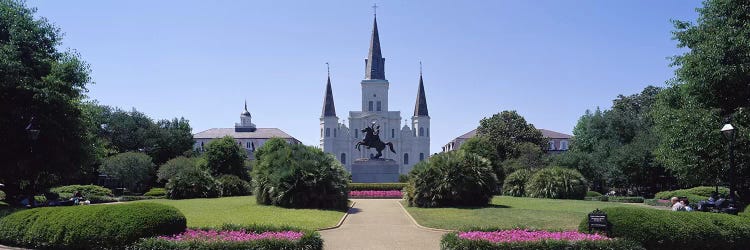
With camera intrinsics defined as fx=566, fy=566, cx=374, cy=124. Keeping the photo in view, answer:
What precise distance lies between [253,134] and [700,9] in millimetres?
109120

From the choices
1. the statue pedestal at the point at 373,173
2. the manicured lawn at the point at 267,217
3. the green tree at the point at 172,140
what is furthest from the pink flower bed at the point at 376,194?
the green tree at the point at 172,140

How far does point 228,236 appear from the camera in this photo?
45.8ft

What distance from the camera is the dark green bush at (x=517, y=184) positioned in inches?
1633

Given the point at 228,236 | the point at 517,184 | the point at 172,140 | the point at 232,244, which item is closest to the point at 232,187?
the point at 517,184

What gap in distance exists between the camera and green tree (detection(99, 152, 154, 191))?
55.8 metres

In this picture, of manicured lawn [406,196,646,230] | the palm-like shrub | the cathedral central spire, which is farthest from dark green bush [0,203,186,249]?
the cathedral central spire

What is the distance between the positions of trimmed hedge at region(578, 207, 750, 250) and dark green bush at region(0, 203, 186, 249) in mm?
10902

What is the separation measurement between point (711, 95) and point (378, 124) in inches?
3679

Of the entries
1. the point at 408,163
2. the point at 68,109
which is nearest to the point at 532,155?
the point at 68,109

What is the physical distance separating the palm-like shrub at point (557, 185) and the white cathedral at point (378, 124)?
77.5 metres

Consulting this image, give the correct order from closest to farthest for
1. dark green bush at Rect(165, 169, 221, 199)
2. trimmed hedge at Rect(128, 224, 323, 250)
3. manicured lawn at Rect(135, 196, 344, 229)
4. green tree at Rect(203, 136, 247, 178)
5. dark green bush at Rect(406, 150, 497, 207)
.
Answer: trimmed hedge at Rect(128, 224, 323, 250) < manicured lawn at Rect(135, 196, 344, 229) < dark green bush at Rect(406, 150, 497, 207) < dark green bush at Rect(165, 169, 221, 199) < green tree at Rect(203, 136, 247, 178)

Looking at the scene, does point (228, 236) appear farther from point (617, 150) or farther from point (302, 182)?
point (617, 150)

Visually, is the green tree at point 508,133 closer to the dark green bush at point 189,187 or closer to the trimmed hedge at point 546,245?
the dark green bush at point 189,187

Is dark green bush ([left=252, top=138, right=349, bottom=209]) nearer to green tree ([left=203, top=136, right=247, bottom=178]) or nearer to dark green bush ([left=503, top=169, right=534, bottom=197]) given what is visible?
dark green bush ([left=503, top=169, right=534, bottom=197])
